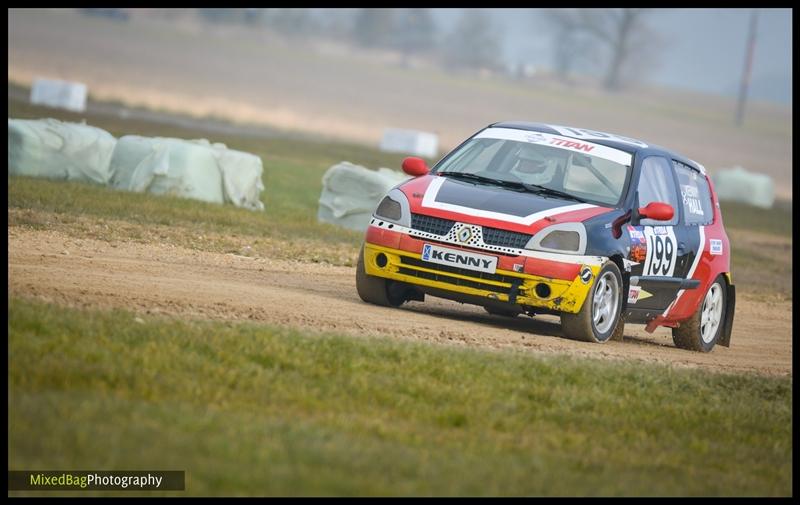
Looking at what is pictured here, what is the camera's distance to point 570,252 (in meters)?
10.5

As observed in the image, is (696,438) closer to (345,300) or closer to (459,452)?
(459,452)

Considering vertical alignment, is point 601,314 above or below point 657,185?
below

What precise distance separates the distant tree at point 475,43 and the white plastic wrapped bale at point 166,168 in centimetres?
11223

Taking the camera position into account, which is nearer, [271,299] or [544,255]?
[544,255]

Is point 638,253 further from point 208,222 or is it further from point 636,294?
point 208,222

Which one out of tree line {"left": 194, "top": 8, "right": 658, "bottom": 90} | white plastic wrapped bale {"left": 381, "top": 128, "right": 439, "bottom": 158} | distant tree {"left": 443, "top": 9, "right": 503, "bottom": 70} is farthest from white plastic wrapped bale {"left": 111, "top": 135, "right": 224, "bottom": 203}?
distant tree {"left": 443, "top": 9, "right": 503, "bottom": 70}

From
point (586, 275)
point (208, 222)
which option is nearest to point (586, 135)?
point (586, 275)

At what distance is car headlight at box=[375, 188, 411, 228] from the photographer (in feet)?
35.6

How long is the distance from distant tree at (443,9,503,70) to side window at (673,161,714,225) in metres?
119

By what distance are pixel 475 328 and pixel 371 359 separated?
244cm

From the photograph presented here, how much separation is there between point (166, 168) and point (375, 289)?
27.7 ft

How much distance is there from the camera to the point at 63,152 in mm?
19375

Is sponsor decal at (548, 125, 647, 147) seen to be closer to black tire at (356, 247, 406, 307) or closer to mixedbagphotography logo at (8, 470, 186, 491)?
black tire at (356, 247, 406, 307)
